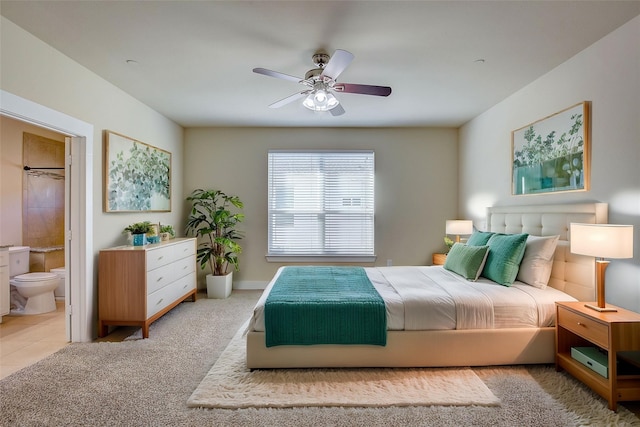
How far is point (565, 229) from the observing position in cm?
267

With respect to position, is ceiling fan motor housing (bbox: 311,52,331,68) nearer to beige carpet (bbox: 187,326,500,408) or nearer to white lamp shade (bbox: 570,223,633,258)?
white lamp shade (bbox: 570,223,633,258)

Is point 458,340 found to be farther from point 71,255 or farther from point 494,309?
point 71,255

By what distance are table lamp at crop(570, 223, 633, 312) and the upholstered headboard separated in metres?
0.36

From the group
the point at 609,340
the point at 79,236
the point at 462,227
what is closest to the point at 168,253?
the point at 79,236

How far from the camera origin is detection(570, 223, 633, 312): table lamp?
6.41 ft

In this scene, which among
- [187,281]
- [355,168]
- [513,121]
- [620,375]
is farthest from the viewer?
[355,168]

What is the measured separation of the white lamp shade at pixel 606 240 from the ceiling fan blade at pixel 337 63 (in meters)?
1.99

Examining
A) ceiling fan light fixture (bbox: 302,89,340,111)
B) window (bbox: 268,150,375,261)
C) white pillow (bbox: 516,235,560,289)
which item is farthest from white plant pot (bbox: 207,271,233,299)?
white pillow (bbox: 516,235,560,289)

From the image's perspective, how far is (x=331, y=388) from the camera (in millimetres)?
2127

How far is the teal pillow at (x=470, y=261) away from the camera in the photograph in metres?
2.89

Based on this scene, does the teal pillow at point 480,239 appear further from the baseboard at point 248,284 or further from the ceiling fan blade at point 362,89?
the baseboard at point 248,284

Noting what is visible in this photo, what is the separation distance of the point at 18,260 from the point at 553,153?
620 cm

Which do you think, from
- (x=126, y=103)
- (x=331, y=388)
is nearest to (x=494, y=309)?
(x=331, y=388)

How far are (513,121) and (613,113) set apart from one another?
120cm
